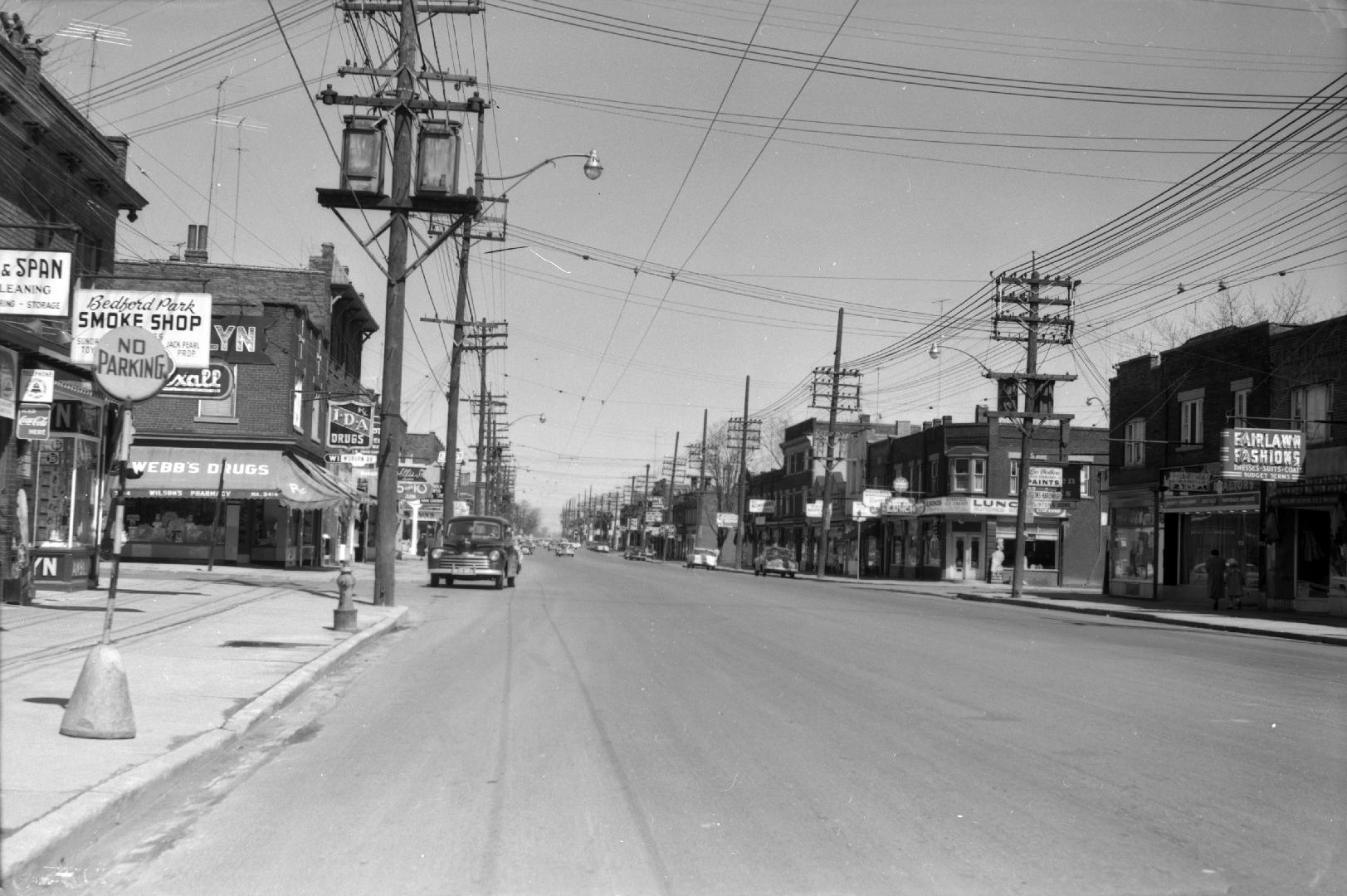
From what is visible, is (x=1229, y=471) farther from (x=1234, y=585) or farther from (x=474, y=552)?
(x=474, y=552)

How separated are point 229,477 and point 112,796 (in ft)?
101

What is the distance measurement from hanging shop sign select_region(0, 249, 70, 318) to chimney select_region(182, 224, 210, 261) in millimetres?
29187

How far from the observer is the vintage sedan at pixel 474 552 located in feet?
110

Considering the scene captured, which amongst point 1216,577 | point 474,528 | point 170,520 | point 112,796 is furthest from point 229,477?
point 112,796

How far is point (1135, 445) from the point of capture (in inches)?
1704

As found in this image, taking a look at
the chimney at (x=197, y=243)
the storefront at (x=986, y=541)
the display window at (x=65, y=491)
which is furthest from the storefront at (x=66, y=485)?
the storefront at (x=986, y=541)

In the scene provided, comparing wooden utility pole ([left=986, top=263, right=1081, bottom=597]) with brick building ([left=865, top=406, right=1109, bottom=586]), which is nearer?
wooden utility pole ([left=986, top=263, right=1081, bottom=597])

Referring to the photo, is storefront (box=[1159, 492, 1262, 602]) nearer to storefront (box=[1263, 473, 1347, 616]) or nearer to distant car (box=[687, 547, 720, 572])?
storefront (box=[1263, 473, 1347, 616])

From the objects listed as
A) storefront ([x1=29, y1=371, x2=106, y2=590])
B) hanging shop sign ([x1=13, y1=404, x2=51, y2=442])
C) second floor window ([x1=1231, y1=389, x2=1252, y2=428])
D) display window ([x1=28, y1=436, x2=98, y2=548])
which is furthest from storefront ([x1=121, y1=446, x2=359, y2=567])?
second floor window ([x1=1231, y1=389, x2=1252, y2=428])

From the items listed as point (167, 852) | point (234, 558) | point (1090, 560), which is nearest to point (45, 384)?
point (167, 852)

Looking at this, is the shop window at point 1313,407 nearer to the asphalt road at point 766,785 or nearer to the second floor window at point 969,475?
the asphalt road at point 766,785

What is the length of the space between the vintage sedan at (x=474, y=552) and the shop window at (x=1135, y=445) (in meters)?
21.8

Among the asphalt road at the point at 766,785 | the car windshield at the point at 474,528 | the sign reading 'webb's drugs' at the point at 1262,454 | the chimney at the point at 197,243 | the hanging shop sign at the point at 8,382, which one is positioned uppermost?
the chimney at the point at 197,243

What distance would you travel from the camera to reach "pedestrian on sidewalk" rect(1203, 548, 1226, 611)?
34688mm
